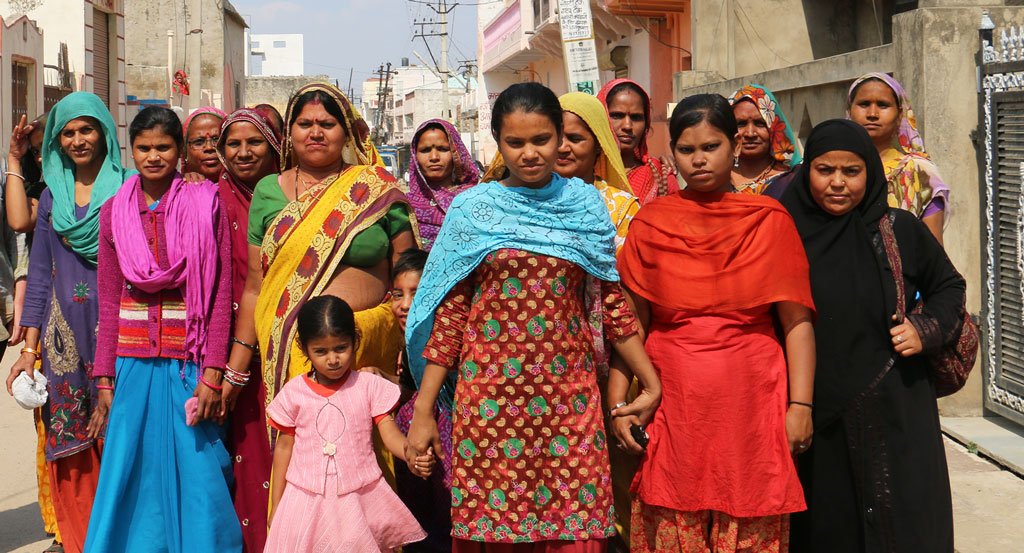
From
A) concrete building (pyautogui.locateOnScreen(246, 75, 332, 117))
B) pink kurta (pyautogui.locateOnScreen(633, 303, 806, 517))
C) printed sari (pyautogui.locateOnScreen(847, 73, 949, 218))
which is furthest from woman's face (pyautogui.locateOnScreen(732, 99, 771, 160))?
concrete building (pyautogui.locateOnScreen(246, 75, 332, 117))

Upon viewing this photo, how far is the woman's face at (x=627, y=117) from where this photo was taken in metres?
4.45

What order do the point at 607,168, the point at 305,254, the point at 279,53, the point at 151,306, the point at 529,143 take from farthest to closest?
the point at 279,53
the point at 151,306
the point at 607,168
the point at 305,254
the point at 529,143

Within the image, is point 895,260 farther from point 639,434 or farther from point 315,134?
point 315,134

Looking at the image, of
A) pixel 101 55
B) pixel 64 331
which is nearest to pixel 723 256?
pixel 64 331

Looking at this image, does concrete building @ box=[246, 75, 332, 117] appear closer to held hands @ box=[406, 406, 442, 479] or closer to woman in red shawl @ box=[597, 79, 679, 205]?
woman in red shawl @ box=[597, 79, 679, 205]

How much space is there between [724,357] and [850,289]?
45cm

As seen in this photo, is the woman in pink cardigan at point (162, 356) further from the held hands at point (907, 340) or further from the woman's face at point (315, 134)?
the held hands at point (907, 340)

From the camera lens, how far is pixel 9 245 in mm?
4871

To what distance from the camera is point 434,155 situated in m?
5.21

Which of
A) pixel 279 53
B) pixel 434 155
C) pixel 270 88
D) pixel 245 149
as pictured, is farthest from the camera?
pixel 279 53

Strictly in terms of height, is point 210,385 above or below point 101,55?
below

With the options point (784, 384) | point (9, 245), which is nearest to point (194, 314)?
point (9, 245)

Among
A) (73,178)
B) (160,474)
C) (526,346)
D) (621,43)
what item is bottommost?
(160,474)

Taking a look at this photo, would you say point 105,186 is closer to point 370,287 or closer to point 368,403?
point 370,287
